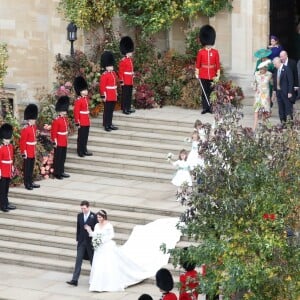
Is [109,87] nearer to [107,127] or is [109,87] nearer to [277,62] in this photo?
[107,127]

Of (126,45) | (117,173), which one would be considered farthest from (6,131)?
(126,45)

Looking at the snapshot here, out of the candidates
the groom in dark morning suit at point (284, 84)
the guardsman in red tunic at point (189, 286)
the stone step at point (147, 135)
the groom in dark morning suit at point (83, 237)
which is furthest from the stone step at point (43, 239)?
the guardsman in red tunic at point (189, 286)

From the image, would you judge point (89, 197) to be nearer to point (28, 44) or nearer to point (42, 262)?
point (42, 262)

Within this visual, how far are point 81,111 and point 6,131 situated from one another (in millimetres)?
2394

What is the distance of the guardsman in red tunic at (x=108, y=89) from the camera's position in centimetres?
3114

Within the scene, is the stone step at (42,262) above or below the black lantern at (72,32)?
below

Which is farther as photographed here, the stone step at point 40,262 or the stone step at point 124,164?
the stone step at point 124,164

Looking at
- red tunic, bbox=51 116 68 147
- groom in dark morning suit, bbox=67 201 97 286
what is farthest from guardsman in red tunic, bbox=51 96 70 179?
groom in dark morning suit, bbox=67 201 97 286

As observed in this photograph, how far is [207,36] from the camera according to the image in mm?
31422

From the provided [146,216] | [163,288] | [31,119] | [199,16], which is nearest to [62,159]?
→ [31,119]

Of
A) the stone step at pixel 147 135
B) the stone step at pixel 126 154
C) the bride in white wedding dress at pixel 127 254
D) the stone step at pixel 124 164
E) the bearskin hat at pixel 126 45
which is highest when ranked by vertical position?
the bearskin hat at pixel 126 45

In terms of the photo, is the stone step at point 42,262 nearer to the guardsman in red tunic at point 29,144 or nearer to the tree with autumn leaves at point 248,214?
the guardsman in red tunic at point 29,144

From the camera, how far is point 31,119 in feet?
96.1

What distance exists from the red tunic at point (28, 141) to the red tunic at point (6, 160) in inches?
27.4
